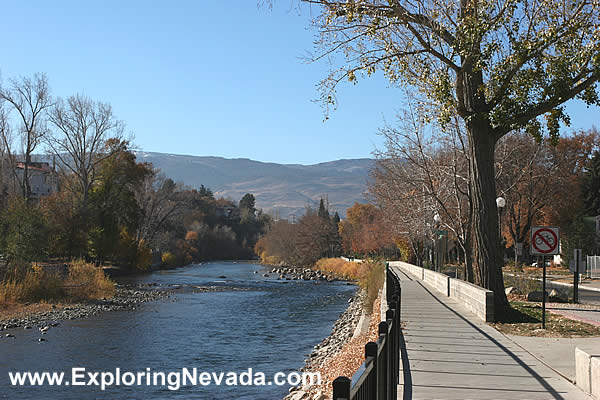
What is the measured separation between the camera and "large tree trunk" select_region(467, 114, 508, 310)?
57.2 feet

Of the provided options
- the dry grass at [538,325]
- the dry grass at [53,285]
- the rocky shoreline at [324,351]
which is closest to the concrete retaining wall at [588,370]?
A: the rocky shoreline at [324,351]

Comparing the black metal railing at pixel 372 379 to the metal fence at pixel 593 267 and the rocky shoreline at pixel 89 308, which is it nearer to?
the rocky shoreline at pixel 89 308

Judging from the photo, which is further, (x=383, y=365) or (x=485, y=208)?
(x=485, y=208)

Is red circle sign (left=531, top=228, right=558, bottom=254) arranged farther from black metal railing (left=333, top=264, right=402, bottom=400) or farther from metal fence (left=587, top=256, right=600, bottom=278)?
metal fence (left=587, top=256, right=600, bottom=278)

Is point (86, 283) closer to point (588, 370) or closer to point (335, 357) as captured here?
point (335, 357)

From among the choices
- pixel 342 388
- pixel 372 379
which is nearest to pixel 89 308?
pixel 372 379

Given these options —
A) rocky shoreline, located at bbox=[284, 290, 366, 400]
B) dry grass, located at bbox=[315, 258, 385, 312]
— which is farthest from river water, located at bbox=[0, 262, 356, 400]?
dry grass, located at bbox=[315, 258, 385, 312]

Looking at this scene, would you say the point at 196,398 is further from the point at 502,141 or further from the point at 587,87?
the point at 502,141

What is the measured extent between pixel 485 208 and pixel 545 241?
134 inches

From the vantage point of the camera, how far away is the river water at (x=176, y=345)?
15.6m

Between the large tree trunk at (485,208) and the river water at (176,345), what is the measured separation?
19.9 ft

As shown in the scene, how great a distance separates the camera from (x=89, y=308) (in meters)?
32.0

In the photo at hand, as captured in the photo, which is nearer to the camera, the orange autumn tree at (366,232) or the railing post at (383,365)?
the railing post at (383,365)

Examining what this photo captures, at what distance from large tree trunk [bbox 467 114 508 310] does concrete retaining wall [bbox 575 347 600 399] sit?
28.3 feet
